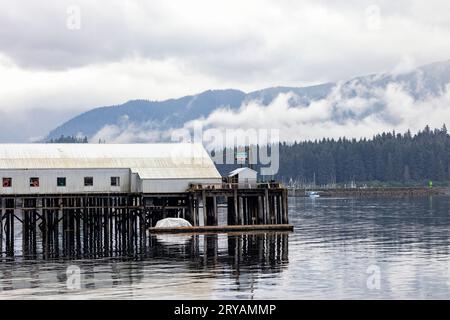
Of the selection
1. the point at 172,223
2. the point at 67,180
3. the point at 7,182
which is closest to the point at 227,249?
the point at 172,223

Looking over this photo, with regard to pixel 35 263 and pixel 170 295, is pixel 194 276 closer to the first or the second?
pixel 170 295

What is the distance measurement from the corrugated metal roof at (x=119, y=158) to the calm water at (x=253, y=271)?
1328cm

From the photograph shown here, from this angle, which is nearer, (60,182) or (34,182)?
(34,182)

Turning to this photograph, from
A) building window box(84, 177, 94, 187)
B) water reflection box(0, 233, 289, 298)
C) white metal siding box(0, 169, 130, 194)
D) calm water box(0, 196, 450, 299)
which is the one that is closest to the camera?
calm water box(0, 196, 450, 299)

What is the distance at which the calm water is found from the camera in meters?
58.3

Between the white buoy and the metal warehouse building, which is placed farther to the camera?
the metal warehouse building

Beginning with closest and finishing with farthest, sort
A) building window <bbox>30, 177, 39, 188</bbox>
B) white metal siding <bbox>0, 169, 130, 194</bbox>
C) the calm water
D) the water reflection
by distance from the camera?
1. the calm water
2. the water reflection
3. white metal siding <bbox>0, 169, 130, 194</bbox>
4. building window <bbox>30, 177, 39, 188</bbox>

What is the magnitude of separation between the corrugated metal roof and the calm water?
13.3 meters

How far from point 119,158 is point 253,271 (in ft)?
148

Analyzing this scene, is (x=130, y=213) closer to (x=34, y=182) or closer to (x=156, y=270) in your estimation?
(x=34, y=182)

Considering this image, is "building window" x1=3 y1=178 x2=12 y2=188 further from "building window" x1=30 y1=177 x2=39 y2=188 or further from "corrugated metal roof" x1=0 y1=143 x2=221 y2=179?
"building window" x1=30 y1=177 x2=39 y2=188

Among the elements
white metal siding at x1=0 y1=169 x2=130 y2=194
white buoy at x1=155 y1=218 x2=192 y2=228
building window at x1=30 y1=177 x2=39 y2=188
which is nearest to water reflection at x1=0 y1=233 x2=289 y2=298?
white buoy at x1=155 y1=218 x2=192 y2=228

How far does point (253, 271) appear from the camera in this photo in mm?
69125
